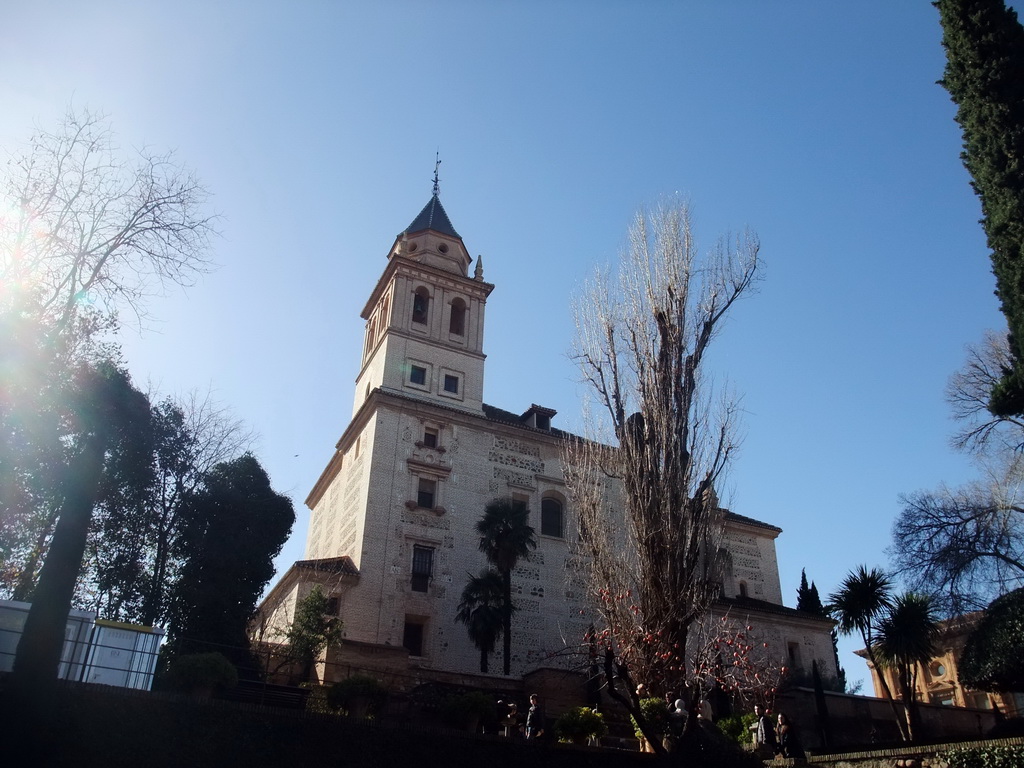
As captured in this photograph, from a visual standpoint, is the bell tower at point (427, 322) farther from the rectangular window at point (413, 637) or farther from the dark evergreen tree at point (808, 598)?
the dark evergreen tree at point (808, 598)

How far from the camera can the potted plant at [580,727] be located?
15258 millimetres

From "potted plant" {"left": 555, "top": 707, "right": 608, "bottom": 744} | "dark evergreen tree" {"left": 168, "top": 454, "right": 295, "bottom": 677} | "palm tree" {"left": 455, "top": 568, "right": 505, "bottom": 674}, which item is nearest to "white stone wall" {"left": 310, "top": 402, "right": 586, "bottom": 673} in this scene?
"palm tree" {"left": 455, "top": 568, "right": 505, "bottom": 674}

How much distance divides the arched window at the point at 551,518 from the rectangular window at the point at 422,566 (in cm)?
494

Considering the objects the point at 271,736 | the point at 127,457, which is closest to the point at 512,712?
the point at 271,736

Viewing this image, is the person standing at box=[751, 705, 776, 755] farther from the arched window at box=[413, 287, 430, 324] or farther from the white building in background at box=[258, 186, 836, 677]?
the arched window at box=[413, 287, 430, 324]

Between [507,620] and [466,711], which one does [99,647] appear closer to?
[466,711]

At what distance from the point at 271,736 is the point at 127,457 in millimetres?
12786

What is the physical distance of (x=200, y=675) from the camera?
48.8ft

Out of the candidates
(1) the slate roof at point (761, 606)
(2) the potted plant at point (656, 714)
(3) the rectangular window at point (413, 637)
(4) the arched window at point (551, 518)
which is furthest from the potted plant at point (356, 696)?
Answer: (1) the slate roof at point (761, 606)

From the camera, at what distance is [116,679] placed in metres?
15.8

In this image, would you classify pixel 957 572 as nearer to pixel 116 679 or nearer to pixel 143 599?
pixel 116 679

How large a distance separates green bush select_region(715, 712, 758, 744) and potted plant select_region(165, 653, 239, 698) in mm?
9910

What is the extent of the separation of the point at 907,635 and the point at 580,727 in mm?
10147

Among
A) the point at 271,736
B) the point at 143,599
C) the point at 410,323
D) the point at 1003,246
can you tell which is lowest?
→ the point at 271,736
